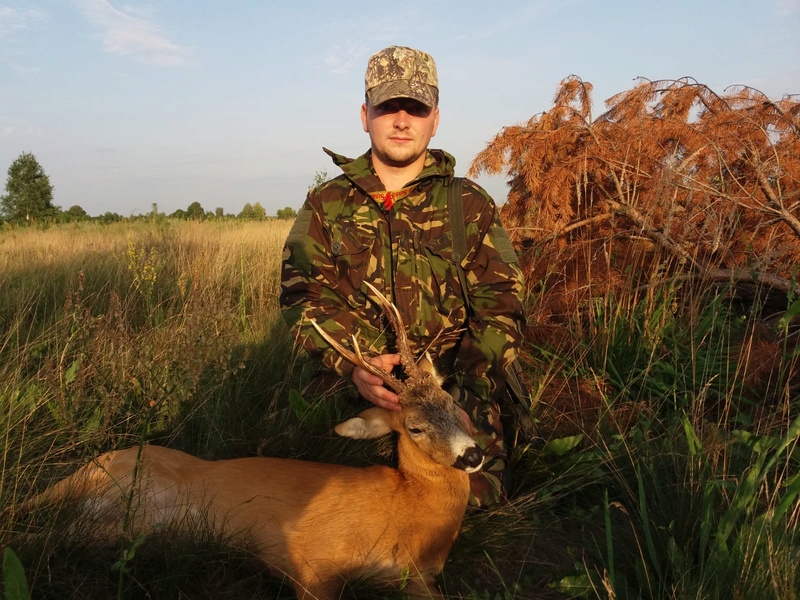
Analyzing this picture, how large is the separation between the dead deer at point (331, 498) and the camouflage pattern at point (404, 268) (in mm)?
815

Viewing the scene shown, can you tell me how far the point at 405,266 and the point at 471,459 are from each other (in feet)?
5.08

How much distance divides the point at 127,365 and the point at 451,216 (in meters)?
2.21

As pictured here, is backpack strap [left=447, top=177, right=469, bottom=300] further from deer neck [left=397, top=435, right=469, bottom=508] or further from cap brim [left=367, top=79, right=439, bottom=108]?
deer neck [left=397, top=435, right=469, bottom=508]

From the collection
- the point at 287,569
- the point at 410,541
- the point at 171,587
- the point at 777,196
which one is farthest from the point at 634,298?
the point at 171,587

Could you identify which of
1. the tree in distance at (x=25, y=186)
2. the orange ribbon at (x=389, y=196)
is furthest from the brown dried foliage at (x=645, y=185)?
the tree in distance at (x=25, y=186)

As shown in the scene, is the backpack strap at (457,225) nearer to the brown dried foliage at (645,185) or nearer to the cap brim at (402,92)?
the cap brim at (402,92)

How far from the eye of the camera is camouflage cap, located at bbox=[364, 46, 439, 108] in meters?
4.17

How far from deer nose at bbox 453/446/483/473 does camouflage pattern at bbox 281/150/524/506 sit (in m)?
0.96

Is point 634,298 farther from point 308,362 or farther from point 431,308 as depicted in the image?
point 308,362

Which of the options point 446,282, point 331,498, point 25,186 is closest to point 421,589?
point 331,498

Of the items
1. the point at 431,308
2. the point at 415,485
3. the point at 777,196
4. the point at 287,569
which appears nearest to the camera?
the point at 287,569

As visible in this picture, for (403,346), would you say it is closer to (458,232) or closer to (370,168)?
(458,232)

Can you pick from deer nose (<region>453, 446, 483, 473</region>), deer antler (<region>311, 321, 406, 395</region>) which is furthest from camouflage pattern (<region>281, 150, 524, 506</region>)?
deer nose (<region>453, 446, 483, 473</region>)

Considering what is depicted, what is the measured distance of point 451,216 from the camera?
4234mm
